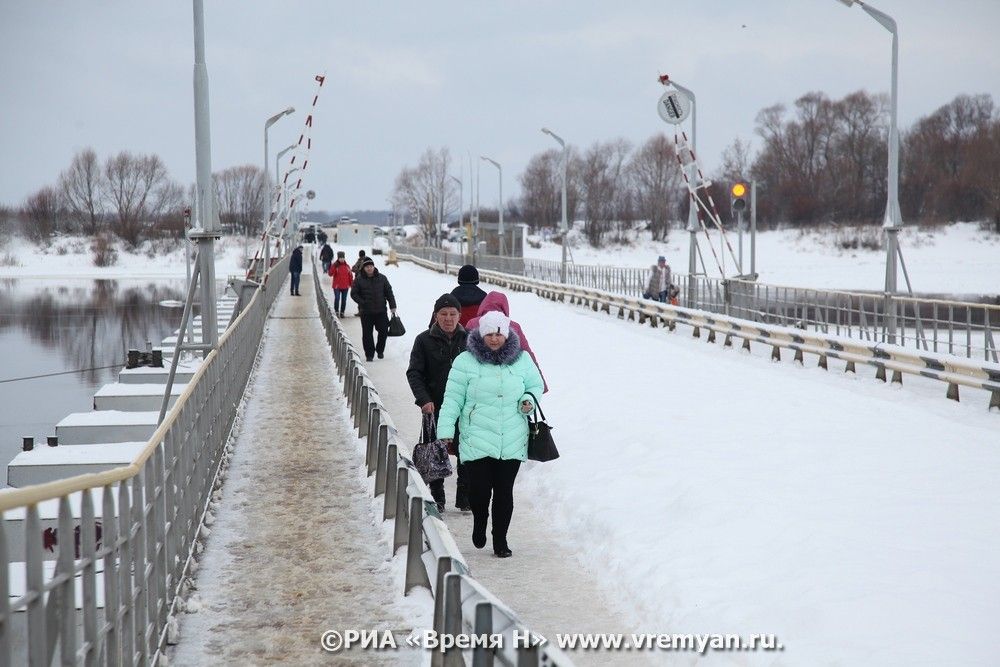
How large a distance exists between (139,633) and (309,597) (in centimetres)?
182

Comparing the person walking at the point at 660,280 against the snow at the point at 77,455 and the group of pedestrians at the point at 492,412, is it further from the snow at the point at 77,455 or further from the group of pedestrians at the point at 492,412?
the group of pedestrians at the point at 492,412

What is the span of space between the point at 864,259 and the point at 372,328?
222 ft

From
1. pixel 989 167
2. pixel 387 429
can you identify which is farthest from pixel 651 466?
pixel 989 167

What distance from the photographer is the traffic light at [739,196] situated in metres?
25.9

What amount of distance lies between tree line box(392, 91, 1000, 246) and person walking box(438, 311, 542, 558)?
7698 centimetres

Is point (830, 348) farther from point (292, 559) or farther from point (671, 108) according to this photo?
point (292, 559)

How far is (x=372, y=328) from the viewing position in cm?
2209

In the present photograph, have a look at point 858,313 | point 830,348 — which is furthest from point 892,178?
point 830,348

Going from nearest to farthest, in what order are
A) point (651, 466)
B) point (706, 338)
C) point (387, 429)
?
point (387, 429)
point (651, 466)
point (706, 338)

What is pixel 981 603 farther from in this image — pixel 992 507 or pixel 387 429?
pixel 387 429

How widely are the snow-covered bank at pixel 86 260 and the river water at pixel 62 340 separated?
2920 centimetres

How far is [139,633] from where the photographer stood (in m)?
5.62

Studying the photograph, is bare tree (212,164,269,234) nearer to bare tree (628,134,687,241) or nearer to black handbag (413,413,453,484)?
bare tree (628,134,687,241)

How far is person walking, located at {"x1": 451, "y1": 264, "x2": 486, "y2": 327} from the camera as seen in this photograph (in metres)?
11.2
